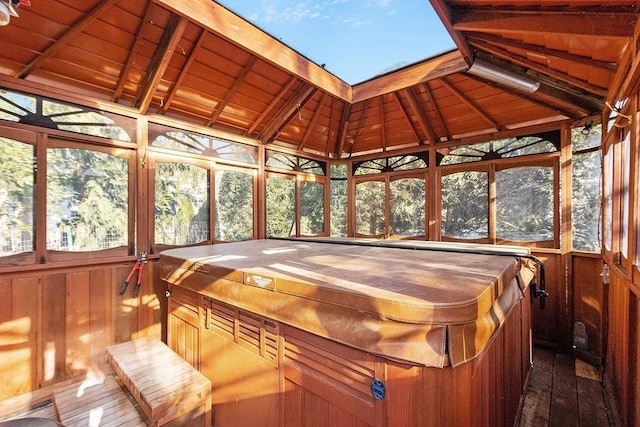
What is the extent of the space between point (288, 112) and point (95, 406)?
13.1 ft

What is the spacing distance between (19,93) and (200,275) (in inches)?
103

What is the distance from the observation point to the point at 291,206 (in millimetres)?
5484

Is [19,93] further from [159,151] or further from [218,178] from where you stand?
[218,178]

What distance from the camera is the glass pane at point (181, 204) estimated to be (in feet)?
11.7

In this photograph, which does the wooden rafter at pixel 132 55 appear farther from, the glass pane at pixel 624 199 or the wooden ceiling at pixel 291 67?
the glass pane at pixel 624 199

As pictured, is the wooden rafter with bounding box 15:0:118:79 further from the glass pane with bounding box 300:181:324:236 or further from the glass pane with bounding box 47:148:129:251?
the glass pane with bounding box 300:181:324:236

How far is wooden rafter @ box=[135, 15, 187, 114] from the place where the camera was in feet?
9.13

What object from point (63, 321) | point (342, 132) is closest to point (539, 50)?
point (342, 132)

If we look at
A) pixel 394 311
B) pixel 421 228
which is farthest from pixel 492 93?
pixel 394 311

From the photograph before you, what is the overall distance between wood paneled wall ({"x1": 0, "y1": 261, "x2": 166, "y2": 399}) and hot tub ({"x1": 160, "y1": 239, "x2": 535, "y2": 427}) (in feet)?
4.04

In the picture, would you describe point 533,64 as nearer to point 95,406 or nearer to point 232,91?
point 232,91

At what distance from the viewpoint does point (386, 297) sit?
1176 mm

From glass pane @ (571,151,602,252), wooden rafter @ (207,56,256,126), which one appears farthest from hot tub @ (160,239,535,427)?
wooden rafter @ (207,56,256,126)

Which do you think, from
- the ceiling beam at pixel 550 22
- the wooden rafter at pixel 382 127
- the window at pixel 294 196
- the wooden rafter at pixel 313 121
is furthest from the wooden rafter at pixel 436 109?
the window at pixel 294 196
